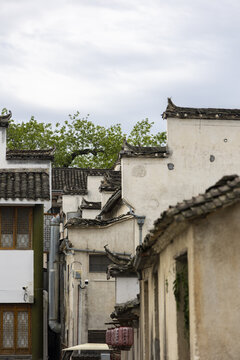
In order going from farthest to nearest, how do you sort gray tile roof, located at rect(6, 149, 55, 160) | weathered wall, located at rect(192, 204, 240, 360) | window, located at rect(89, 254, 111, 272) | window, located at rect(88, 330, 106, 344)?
1. window, located at rect(89, 254, 111, 272)
2. window, located at rect(88, 330, 106, 344)
3. gray tile roof, located at rect(6, 149, 55, 160)
4. weathered wall, located at rect(192, 204, 240, 360)

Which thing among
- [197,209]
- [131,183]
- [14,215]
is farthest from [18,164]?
[197,209]

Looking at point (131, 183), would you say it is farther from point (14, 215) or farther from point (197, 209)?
point (197, 209)

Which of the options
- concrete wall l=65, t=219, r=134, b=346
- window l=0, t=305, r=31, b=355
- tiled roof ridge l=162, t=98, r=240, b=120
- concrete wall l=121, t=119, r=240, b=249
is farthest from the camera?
concrete wall l=65, t=219, r=134, b=346

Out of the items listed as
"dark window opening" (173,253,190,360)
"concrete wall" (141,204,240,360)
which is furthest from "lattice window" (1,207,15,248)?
"concrete wall" (141,204,240,360)

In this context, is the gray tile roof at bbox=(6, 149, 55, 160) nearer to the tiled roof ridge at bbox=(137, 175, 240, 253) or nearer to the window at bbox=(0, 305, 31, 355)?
the window at bbox=(0, 305, 31, 355)

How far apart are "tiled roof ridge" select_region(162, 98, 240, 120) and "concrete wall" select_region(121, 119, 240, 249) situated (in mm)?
195

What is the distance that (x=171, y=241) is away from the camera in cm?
1406

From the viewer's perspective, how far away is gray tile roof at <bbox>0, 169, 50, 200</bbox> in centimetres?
2648

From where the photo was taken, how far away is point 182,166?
2814cm

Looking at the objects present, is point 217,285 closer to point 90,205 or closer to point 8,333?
point 8,333

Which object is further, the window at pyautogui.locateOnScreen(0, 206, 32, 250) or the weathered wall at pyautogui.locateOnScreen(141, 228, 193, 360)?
the window at pyautogui.locateOnScreen(0, 206, 32, 250)

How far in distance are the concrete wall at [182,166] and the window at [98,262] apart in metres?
2.96

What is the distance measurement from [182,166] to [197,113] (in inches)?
77.9

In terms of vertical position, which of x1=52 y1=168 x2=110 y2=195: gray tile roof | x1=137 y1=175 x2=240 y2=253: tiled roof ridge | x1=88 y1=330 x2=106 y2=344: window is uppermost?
x1=52 y1=168 x2=110 y2=195: gray tile roof
